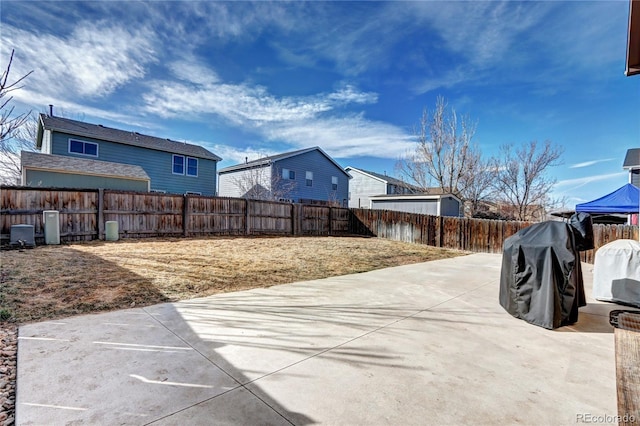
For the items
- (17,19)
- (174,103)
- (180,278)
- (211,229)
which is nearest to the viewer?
(180,278)

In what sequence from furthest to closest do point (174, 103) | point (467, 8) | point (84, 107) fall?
1. point (84, 107)
2. point (174, 103)
3. point (467, 8)

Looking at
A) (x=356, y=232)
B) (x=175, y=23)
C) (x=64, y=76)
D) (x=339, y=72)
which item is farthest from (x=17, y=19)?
(x=356, y=232)

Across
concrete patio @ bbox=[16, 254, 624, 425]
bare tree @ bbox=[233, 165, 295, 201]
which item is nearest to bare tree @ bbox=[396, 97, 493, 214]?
bare tree @ bbox=[233, 165, 295, 201]

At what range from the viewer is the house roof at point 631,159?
1460 cm

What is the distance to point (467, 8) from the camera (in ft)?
25.1

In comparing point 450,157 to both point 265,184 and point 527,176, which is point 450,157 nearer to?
point 527,176

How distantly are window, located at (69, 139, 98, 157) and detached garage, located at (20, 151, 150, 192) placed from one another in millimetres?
1064

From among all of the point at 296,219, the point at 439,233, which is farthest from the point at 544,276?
the point at 296,219

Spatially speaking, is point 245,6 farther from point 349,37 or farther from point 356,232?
point 356,232

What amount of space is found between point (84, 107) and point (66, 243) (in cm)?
1158

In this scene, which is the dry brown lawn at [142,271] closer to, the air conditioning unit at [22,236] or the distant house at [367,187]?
the air conditioning unit at [22,236]

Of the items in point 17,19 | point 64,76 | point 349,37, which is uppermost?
point 349,37

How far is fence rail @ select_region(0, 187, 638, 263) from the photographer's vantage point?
8122 mm

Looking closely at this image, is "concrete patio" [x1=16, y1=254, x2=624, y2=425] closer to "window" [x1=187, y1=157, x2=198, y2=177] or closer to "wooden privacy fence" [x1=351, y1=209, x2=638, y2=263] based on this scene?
"wooden privacy fence" [x1=351, y1=209, x2=638, y2=263]
